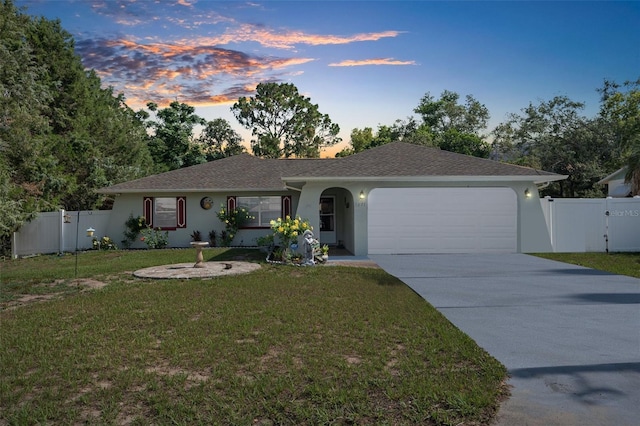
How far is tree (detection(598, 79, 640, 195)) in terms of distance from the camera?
94.7 feet

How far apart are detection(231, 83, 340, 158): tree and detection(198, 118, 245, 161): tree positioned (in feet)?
5.43

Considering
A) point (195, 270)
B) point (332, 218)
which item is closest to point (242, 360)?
point (195, 270)

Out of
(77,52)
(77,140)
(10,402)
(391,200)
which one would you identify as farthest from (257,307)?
(77,52)

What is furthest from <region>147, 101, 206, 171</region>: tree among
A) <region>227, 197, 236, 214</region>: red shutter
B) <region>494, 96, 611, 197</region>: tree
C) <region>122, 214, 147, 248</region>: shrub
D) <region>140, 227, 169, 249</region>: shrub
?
<region>494, 96, 611, 197</region>: tree

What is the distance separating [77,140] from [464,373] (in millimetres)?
26526

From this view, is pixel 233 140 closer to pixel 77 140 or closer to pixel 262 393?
pixel 77 140

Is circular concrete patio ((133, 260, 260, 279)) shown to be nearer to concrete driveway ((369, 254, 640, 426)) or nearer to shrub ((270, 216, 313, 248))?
shrub ((270, 216, 313, 248))

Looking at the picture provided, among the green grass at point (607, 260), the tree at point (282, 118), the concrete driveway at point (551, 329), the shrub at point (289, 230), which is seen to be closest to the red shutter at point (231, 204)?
the shrub at point (289, 230)

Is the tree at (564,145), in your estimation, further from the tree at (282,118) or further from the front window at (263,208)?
the front window at (263,208)

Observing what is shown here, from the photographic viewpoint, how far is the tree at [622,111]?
28.9 meters

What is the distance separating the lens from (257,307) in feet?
24.0

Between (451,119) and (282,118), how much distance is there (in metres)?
17.6

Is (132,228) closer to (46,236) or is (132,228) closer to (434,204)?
(46,236)

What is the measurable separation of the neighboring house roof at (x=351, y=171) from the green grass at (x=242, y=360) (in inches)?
248
